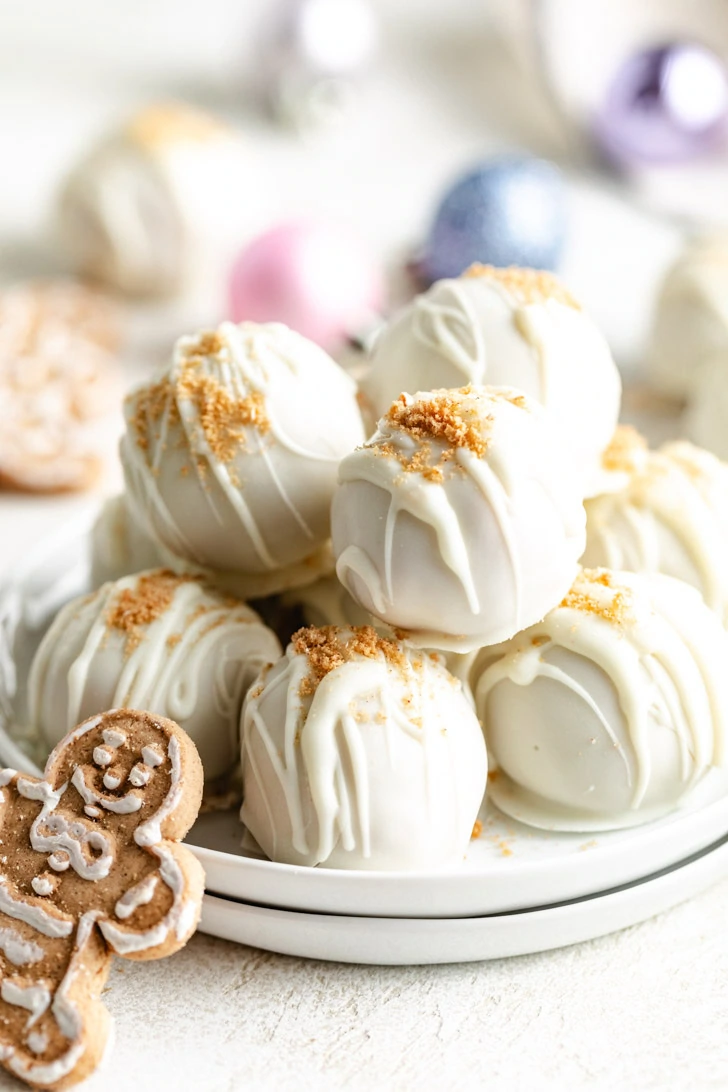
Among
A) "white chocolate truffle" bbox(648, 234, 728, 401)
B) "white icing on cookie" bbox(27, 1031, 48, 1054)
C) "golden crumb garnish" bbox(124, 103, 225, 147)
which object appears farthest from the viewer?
"golden crumb garnish" bbox(124, 103, 225, 147)

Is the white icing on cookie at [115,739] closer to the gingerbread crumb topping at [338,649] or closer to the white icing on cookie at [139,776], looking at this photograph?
the white icing on cookie at [139,776]

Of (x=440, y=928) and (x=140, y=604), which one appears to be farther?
(x=140, y=604)

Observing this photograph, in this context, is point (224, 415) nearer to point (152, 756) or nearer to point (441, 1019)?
point (152, 756)

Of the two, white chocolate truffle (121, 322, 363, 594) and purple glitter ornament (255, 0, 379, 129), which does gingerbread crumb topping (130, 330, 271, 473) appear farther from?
purple glitter ornament (255, 0, 379, 129)

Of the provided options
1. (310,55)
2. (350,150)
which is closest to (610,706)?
(310,55)

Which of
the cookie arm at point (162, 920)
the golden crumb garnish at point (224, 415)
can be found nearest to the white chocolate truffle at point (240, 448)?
the golden crumb garnish at point (224, 415)

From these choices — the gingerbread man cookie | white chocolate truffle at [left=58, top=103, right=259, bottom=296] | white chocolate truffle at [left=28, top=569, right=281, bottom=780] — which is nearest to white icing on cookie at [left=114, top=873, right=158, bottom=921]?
the gingerbread man cookie
